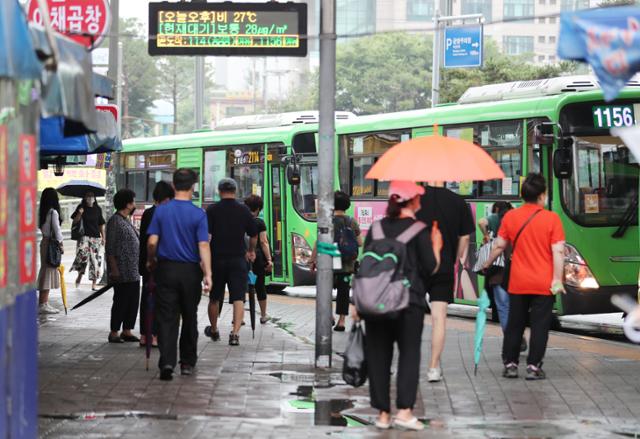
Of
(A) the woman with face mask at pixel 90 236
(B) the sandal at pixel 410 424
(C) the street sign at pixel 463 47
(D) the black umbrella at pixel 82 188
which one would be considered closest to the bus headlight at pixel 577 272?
(B) the sandal at pixel 410 424

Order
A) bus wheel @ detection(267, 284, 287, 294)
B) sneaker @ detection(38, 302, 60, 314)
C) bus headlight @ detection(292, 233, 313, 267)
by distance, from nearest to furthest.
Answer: sneaker @ detection(38, 302, 60, 314), bus headlight @ detection(292, 233, 313, 267), bus wheel @ detection(267, 284, 287, 294)

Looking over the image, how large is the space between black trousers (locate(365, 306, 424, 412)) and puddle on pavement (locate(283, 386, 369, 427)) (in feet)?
1.58

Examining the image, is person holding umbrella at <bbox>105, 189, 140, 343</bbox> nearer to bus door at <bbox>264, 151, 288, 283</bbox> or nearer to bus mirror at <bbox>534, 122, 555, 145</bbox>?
bus mirror at <bbox>534, 122, 555, 145</bbox>

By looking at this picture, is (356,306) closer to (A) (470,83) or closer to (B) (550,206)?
(B) (550,206)

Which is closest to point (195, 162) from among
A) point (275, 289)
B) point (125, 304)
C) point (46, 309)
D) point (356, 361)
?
point (275, 289)

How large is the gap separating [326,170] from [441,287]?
5.11ft

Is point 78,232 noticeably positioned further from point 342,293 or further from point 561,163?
point 561,163

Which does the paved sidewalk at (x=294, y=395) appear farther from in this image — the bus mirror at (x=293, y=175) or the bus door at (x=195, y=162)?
the bus door at (x=195, y=162)

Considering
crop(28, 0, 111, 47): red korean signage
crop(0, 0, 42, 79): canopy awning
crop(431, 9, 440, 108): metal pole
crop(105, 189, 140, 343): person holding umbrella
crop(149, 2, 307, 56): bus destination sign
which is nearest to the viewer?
crop(0, 0, 42, 79): canopy awning

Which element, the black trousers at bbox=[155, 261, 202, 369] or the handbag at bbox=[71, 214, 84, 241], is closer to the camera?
the black trousers at bbox=[155, 261, 202, 369]

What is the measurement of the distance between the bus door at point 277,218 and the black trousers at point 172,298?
11299 millimetres

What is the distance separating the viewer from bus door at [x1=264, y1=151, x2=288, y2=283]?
23.1 m

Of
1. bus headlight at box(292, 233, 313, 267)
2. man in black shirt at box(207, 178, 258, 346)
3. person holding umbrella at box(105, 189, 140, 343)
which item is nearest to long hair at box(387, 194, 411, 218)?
man in black shirt at box(207, 178, 258, 346)

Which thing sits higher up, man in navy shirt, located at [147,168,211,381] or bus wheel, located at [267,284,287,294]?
man in navy shirt, located at [147,168,211,381]
